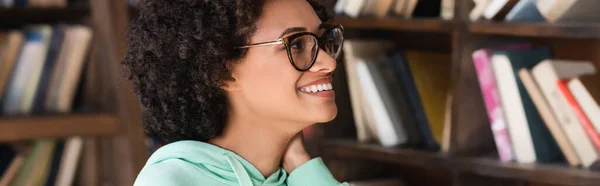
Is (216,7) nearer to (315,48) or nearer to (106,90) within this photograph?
(315,48)

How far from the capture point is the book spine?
2.13 meters

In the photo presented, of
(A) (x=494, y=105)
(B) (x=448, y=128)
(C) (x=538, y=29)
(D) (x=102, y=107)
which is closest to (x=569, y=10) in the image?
(C) (x=538, y=29)

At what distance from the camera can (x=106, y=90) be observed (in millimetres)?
2693

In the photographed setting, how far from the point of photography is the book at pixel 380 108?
7.73ft

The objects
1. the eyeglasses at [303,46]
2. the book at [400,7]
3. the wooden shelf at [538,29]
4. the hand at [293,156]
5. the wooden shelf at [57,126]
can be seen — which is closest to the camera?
the eyeglasses at [303,46]

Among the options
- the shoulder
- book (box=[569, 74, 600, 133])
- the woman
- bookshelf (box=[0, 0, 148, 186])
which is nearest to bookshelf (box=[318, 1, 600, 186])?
book (box=[569, 74, 600, 133])

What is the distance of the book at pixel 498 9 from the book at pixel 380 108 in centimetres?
37

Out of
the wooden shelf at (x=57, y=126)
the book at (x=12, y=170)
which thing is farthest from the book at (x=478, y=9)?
the book at (x=12, y=170)

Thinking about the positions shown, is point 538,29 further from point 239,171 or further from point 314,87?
point 239,171

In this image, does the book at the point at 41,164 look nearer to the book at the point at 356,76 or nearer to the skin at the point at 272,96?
the book at the point at 356,76

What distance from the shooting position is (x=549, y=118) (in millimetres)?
2039

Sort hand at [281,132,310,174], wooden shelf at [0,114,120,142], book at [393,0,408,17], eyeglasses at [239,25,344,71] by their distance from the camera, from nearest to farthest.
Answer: eyeglasses at [239,25,344,71] < hand at [281,132,310,174] < book at [393,0,408,17] < wooden shelf at [0,114,120,142]

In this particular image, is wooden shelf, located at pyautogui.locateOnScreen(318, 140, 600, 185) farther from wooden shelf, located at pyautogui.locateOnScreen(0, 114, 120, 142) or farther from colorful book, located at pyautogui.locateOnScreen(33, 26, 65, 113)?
colorful book, located at pyautogui.locateOnScreen(33, 26, 65, 113)

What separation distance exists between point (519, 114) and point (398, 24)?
40 centimetres
